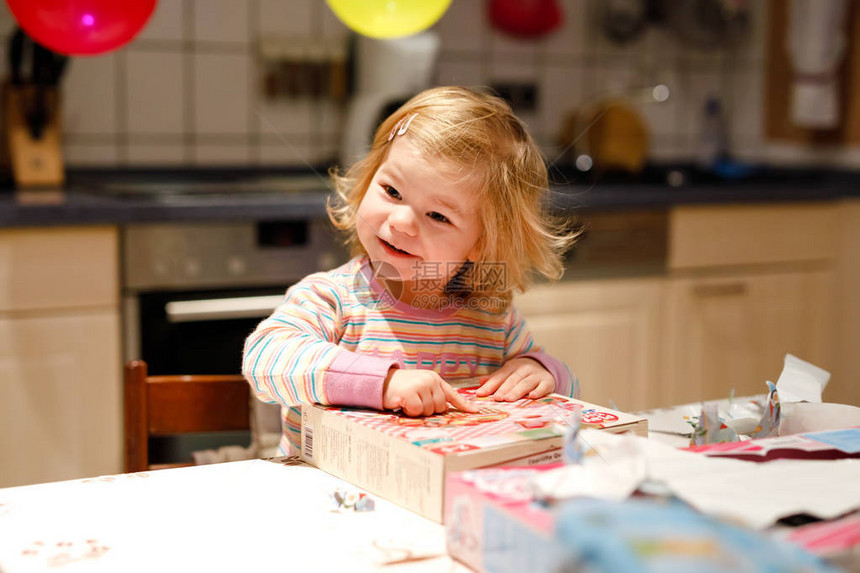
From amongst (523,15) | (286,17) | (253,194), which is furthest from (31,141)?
(523,15)

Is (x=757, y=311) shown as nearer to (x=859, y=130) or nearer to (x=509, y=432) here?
(x=859, y=130)

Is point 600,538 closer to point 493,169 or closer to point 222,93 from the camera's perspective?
point 493,169

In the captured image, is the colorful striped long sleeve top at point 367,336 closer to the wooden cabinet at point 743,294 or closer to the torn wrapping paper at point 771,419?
the torn wrapping paper at point 771,419

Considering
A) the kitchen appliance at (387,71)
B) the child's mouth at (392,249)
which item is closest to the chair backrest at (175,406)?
the child's mouth at (392,249)

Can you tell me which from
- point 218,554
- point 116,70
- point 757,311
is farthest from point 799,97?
point 218,554

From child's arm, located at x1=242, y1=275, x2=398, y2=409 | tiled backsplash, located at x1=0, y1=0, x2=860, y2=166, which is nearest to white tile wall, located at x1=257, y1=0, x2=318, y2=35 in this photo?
tiled backsplash, located at x1=0, y1=0, x2=860, y2=166

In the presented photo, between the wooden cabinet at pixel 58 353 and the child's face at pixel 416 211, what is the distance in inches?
35.1

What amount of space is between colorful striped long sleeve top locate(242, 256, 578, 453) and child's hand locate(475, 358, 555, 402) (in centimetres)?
3

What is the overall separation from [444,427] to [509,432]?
53 millimetres

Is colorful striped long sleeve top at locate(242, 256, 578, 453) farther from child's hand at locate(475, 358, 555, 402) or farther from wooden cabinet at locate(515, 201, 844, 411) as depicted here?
wooden cabinet at locate(515, 201, 844, 411)

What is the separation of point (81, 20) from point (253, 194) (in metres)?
0.57

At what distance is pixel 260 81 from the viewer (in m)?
2.32

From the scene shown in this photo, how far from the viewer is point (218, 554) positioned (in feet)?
2.12

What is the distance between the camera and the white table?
2.08 feet
